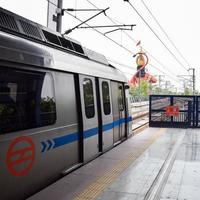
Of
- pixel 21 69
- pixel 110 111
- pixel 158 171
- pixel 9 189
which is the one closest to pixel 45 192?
pixel 9 189

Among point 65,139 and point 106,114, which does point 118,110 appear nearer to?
point 106,114

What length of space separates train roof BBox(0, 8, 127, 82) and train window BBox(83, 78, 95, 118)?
0.25m

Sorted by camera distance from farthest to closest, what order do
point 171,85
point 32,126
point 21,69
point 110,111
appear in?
point 171,85 → point 110,111 → point 32,126 → point 21,69

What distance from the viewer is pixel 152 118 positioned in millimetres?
16016

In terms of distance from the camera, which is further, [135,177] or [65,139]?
[135,177]

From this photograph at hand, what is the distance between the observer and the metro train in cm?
439

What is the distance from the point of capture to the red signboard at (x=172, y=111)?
604 inches

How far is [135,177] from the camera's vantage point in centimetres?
629

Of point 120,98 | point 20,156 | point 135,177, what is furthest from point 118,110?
point 20,156

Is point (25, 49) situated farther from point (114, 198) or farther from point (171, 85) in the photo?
point (171, 85)

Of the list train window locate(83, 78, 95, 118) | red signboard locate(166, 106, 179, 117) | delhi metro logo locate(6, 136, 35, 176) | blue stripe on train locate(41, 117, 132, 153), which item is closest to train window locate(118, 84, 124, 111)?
blue stripe on train locate(41, 117, 132, 153)

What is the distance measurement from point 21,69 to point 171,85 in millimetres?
82812

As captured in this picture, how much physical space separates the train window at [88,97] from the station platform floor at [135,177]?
1.11 metres

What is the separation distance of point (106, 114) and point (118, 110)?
154 cm
